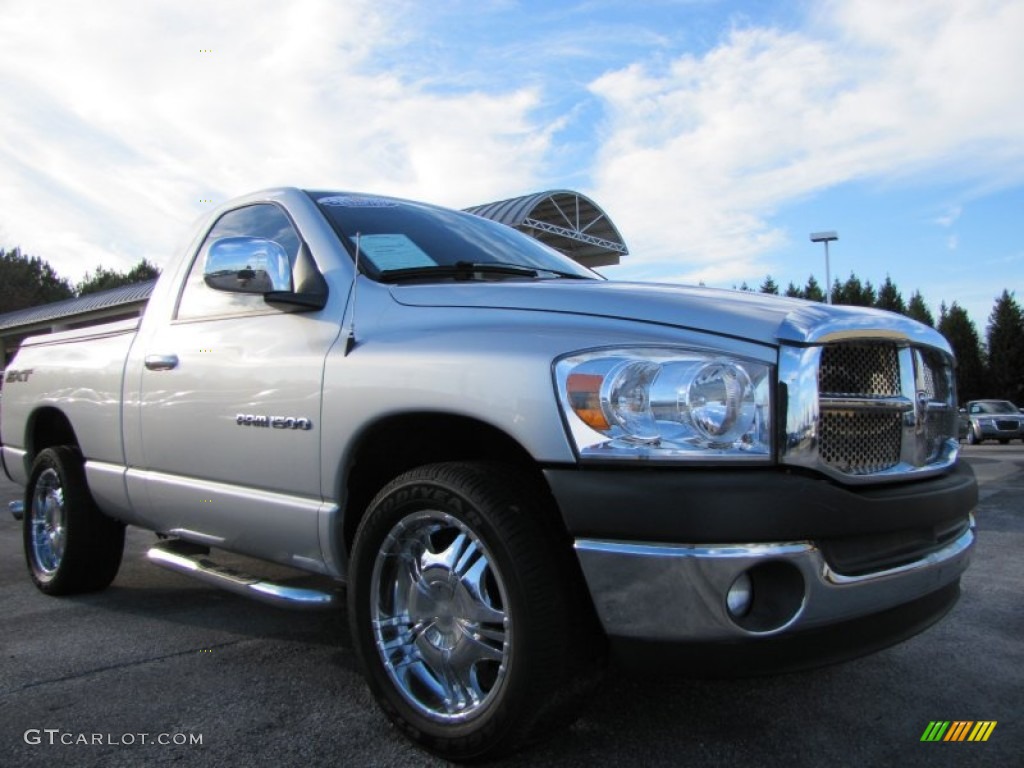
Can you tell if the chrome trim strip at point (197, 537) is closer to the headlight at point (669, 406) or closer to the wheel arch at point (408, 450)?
the wheel arch at point (408, 450)

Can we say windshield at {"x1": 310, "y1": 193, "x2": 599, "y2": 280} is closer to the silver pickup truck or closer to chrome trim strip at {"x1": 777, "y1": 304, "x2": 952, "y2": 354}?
the silver pickup truck

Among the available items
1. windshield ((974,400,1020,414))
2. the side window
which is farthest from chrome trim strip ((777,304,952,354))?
windshield ((974,400,1020,414))

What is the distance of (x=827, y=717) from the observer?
8.32 ft

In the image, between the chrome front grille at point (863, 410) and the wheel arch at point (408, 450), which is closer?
the chrome front grille at point (863, 410)

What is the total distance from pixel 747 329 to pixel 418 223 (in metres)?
1.68

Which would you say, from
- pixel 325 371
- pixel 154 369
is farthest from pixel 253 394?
pixel 154 369

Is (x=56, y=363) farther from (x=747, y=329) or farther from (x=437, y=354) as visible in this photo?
(x=747, y=329)

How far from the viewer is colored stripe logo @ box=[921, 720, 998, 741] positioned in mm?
2387

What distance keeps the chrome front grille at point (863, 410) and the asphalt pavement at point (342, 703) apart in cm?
82

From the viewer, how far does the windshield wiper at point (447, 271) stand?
9.28ft

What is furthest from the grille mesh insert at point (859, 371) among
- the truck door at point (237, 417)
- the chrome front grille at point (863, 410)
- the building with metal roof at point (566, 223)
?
the building with metal roof at point (566, 223)

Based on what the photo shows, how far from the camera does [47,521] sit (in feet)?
14.5

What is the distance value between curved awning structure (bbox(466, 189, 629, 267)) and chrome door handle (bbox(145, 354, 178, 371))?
52.0ft

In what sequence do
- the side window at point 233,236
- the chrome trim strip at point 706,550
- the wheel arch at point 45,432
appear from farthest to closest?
1. the wheel arch at point 45,432
2. the side window at point 233,236
3. the chrome trim strip at point 706,550
